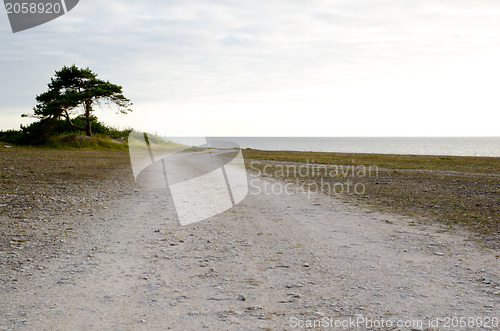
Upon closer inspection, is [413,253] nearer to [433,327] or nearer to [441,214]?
[433,327]

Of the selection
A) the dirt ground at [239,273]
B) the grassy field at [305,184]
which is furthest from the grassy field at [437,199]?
the dirt ground at [239,273]

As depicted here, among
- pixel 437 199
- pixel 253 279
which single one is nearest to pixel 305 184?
pixel 437 199

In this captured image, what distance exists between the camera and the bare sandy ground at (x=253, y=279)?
451cm

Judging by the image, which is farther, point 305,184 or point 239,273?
point 305,184

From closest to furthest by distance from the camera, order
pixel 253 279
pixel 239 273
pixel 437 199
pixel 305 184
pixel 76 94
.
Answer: pixel 253 279 → pixel 239 273 → pixel 437 199 → pixel 305 184 → pixel 76 94

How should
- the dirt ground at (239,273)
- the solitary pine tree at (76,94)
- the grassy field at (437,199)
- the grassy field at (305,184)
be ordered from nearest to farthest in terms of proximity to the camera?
the dirt ground at (239,273) < the grassy field at (305,184) < the grassy field at (437,199) < the solitary pine tree at (76,94)

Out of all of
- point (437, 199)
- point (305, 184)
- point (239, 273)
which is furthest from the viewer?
point (305, 184)

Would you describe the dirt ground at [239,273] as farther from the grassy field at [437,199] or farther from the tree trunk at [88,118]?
the tree trunk at [88,118]

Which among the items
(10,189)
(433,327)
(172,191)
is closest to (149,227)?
(172,191)

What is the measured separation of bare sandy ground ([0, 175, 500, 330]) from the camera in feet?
14.8

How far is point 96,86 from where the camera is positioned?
48344 mm

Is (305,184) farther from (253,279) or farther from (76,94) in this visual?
(76,94)

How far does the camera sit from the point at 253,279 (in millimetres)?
5789

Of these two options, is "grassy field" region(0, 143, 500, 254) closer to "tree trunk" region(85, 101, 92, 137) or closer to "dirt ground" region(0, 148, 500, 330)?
"dirt ground" region(0, 148, 500, 330)
